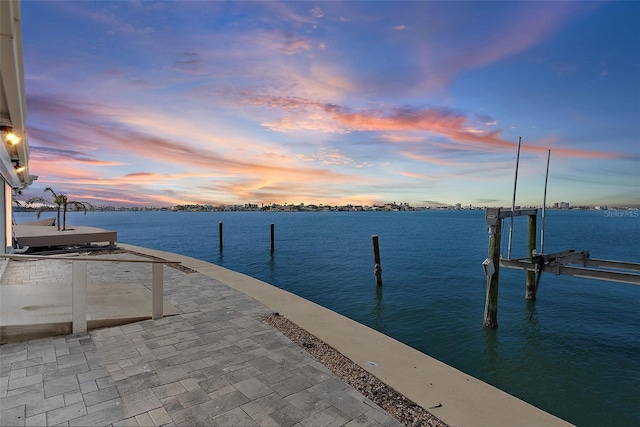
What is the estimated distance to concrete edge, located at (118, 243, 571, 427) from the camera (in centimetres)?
367

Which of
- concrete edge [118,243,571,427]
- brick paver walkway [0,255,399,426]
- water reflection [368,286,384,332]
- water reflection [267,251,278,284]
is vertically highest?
brick paver walkway [0,255,399,426]

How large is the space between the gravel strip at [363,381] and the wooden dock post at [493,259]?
628 cm

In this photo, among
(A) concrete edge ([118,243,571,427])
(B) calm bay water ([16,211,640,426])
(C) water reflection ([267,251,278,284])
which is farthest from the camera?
(C) water reflection ([267,251,278,284])

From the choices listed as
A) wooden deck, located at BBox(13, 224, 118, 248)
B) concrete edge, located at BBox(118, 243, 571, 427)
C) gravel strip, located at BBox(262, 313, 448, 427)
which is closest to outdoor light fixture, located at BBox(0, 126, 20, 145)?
concrete edge, located at BBox(118, 243, 571, 427)

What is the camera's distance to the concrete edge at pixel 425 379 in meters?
3.67

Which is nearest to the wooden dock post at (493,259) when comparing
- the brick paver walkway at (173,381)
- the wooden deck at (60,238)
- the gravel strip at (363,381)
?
the gravel strip at (363,381)

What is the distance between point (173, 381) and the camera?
3945 mm

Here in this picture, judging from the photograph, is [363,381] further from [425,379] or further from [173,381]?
[173,381]

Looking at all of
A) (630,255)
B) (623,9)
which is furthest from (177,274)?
(630,255)

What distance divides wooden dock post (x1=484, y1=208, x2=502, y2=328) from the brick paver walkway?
6.99 metres

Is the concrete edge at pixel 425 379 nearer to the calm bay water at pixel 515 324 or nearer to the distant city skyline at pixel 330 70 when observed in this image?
the calm bay water at pixel 515 324

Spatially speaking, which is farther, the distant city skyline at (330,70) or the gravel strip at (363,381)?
the distant city skyline at (330,70)

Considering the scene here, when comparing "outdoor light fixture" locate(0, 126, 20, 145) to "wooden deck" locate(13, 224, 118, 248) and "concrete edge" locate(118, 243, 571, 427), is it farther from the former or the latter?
"wooden deck" locate(13, 224, 118, 248)

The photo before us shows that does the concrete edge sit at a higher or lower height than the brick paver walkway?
lower
